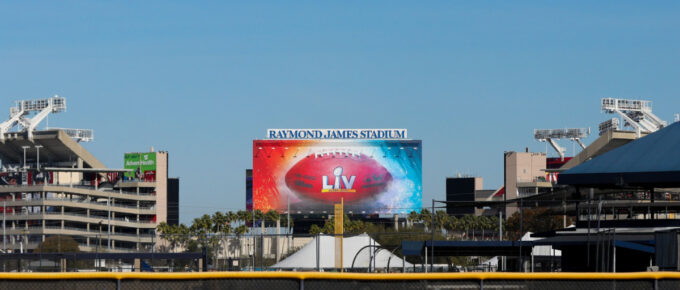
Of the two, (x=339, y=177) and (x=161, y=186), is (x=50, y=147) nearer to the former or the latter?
(x=161, y=186)

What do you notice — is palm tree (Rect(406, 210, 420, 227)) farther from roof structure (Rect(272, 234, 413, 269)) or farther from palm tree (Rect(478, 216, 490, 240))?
roof structure (Rect(272, 234, 413, 269))

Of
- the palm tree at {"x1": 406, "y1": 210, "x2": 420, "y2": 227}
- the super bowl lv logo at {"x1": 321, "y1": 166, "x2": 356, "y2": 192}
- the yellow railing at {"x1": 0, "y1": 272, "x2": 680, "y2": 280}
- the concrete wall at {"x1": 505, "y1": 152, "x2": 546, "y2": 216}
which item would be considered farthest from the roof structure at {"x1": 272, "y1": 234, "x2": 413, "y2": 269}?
the concrete wall at {"x1": 505, "y1": 152, "x2": 546, "y2": 216}

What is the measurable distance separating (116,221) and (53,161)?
59.9 ft

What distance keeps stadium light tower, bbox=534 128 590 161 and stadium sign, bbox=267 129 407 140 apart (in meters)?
51.5

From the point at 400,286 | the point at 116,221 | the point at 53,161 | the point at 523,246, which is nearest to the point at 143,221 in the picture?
the point at 116,221

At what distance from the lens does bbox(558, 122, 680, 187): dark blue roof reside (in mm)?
35844

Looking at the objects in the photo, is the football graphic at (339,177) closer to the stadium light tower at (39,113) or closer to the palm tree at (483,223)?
the palm tree at (483,223)

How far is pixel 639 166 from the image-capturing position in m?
36.8

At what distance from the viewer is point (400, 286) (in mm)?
17531

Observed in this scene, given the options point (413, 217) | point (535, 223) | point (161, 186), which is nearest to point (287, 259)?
point (535, 223)

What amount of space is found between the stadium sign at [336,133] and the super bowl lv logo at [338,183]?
5.58m

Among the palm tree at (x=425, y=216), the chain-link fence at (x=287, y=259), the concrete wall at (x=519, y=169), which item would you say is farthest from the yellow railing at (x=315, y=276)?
the concrete wall at (x=519, y=169)

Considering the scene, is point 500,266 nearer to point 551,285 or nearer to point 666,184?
point 666,184

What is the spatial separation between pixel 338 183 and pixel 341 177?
94 cm
